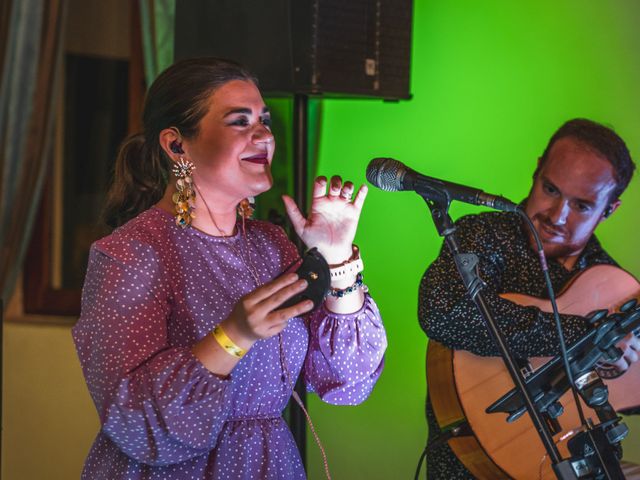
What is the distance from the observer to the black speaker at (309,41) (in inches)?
102

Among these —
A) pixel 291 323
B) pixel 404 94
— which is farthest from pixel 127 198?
pixel 404 94

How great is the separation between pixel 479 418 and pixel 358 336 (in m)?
0.66

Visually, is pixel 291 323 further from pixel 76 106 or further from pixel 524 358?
pixel 76 106

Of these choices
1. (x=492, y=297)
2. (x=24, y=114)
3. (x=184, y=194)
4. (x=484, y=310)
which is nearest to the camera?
(x=484, y=310)

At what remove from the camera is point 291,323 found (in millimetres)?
1875

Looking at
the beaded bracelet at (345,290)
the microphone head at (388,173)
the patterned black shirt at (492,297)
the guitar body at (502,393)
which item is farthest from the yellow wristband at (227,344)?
the guitar body at (502,393)

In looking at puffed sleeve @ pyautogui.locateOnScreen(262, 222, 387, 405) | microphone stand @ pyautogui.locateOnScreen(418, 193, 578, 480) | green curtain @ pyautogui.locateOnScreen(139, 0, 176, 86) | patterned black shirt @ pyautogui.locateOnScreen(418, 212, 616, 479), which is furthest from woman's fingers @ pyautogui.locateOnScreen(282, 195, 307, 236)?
green curtain @ pyautogui.locateOnScreen(139, 0, 176, 86)

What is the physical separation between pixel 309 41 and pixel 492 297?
936 millimetres

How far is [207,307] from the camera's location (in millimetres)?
1788

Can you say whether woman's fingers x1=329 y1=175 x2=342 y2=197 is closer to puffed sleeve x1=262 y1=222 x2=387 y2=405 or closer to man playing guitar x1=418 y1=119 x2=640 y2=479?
puffed sleeve x1=262 y1=222 x2=387 y2=405

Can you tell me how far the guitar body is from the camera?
233 centimetres

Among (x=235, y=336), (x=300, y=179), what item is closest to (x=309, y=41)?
(x=300, y=179)

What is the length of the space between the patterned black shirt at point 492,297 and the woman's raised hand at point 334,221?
592 mm

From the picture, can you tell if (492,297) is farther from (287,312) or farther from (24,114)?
(24,114)
